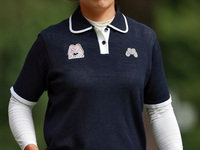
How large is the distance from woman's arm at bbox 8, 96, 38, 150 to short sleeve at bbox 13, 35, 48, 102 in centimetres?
6

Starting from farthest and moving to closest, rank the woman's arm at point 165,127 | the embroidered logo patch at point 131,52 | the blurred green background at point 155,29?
1. the blurred green background at point 155,29
2. the woman's arm at point 165,127
3. the embroidered logo patch at point 131,52

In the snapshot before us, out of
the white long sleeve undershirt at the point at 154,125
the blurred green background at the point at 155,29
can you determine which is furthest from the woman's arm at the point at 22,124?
the blurred green background at the point at 155,29

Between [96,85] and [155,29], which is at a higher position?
[96,85]

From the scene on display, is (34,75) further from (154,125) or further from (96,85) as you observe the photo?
(154,125)

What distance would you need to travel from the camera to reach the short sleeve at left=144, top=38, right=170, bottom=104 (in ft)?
10.1

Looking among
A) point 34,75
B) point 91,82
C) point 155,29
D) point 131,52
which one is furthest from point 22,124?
point 155,29

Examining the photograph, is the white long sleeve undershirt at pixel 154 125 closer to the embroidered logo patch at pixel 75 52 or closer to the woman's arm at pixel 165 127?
the woman's arm at pixel 165 127

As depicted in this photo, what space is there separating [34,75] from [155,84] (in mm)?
628

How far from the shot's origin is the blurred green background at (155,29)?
24.1ft

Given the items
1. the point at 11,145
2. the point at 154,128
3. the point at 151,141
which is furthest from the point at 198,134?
the point at 154,128

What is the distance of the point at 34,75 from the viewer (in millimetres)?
3012

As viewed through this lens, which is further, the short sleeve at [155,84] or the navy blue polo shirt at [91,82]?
the short sleeve at [155,84]

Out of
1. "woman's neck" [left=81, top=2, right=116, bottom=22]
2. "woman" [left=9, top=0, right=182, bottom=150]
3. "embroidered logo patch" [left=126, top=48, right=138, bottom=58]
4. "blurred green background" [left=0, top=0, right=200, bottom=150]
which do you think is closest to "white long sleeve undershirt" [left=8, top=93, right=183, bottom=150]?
"woman" [left=9, top=0, right=182, bottom=150]

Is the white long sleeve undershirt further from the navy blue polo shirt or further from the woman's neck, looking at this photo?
the woman's neck
